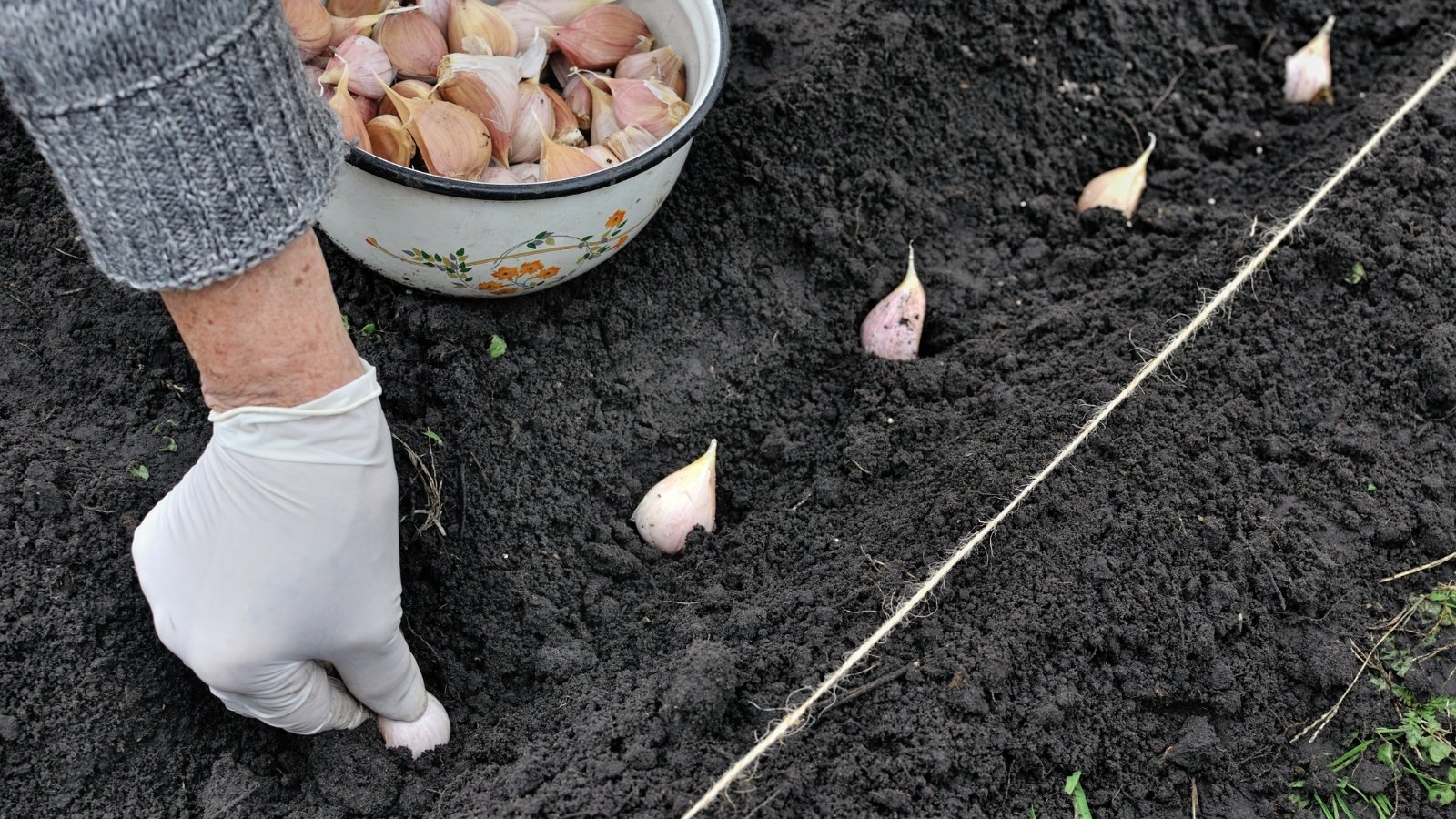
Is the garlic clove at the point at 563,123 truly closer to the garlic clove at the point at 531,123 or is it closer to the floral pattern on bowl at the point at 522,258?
the garlic clove at the point at 531,123

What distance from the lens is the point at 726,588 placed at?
64.5 inches

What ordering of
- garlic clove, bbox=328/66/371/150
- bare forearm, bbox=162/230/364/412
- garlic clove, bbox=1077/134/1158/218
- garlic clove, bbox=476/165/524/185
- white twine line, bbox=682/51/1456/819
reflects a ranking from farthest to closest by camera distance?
garlic clove, bbox=1077/134/1158/218
garlic clove, bbox=476/165/524/185
garlic clove, bbox=328/66/371/150
white twine line, bbox=682/51/1456/819
bare forearm, bbox=162/230/364/412

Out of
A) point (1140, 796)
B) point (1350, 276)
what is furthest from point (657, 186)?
Answer: point (1350, 276)

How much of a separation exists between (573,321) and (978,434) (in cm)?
69

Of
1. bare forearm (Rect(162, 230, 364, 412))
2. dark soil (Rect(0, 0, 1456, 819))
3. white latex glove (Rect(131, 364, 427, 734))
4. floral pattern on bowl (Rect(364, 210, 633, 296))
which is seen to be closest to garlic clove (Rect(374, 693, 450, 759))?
dark soil (Rect(0, 0, 1456, 819))

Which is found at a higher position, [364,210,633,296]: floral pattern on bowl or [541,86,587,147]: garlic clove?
[541,86,587,147]: garlic clove

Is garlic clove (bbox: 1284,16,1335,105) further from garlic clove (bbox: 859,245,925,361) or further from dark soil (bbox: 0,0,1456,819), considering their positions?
garlic clove (bbox: 859,245,925,361)

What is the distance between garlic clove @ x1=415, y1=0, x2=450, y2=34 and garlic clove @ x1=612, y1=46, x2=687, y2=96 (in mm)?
275

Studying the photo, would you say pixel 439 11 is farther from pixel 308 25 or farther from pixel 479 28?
pixel 308 25

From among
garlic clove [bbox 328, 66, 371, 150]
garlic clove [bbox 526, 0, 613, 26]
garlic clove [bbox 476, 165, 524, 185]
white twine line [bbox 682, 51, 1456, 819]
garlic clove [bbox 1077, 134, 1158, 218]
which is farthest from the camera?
garlic clove [bbox 1077, 134, 1158, 218]

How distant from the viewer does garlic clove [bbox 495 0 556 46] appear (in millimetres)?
1778

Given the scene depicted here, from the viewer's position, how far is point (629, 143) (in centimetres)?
166

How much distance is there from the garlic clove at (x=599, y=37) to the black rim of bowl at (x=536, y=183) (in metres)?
0.28

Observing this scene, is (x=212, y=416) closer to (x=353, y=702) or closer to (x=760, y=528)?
(x=353, y=702)
